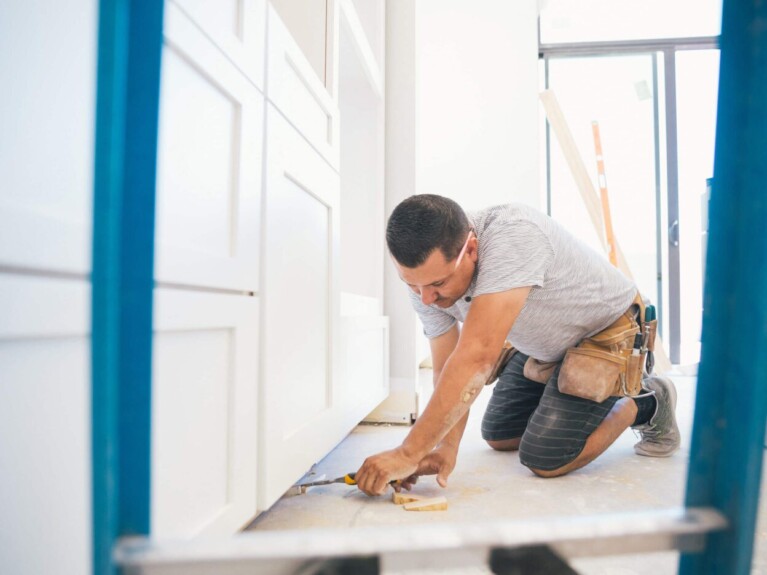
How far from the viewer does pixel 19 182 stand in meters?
0.47

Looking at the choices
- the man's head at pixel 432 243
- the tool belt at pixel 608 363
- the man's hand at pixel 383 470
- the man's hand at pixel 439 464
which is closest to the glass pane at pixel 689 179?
the tool belt at pixel 608 363

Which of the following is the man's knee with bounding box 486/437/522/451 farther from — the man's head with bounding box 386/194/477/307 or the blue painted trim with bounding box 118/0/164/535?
the blue painted trim with bounding box 118/0/164/535

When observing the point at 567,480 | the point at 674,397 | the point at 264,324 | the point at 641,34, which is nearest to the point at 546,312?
the point at 567,480

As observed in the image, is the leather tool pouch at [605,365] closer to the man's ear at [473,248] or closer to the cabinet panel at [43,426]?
the man's ear at [473,248]

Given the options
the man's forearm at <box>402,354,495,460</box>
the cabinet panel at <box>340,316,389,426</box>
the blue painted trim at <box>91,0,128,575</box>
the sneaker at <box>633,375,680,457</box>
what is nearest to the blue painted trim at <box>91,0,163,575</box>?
the blue painted trim at <box>91,0,128,575</box>

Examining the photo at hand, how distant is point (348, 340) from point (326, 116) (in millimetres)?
624

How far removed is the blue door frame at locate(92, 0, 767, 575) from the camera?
37 cm

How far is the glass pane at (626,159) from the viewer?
194 inches

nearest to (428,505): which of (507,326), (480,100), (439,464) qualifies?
Answer: (439,464)

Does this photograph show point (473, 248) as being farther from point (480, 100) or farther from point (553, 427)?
point (480, 100)

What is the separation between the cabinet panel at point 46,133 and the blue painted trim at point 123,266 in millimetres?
73

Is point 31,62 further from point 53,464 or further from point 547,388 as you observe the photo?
point 547,388

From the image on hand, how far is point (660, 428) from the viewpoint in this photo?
1850 millimetres

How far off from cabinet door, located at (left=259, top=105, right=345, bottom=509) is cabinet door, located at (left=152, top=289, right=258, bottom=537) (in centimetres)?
7
